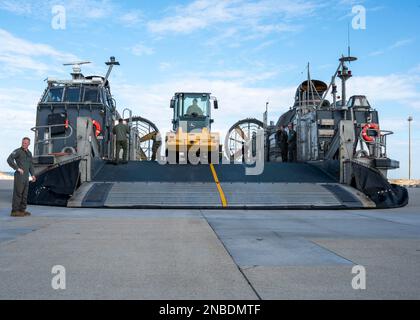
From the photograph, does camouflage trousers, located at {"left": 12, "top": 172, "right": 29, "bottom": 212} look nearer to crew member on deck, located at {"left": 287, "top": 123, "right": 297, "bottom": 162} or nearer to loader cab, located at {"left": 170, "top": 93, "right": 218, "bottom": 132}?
loader cab, located at {"left": 170, "top": 93, "right": 218, "bottom": 132}

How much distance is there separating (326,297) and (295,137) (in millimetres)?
18248

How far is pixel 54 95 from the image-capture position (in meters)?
17.9

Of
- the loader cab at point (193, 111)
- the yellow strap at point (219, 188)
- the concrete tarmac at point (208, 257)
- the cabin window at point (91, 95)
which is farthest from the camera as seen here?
the loader cab at point (193, 111)

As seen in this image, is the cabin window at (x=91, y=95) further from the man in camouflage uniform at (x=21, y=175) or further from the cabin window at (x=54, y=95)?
the man in camouflage uniform at (x=21, y=175)

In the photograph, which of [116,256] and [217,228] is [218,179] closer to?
[217,228]

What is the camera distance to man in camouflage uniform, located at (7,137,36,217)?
9297 millimetres

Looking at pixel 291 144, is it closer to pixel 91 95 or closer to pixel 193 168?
pixel 193 168

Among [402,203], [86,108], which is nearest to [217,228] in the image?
[402,203]

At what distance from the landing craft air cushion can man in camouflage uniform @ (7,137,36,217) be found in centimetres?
187

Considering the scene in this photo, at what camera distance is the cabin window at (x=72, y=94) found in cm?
1784

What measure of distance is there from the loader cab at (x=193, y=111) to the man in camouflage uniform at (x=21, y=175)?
934 cm

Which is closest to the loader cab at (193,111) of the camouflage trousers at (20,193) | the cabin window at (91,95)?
the cabin window at (91,95)

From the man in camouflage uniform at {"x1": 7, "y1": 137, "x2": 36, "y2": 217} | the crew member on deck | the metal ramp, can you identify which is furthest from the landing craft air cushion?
the man in camouflage uniform at {"x1": 7, "y1": 137, "x2": 36, "y2": 217}

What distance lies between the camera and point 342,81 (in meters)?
21.9
